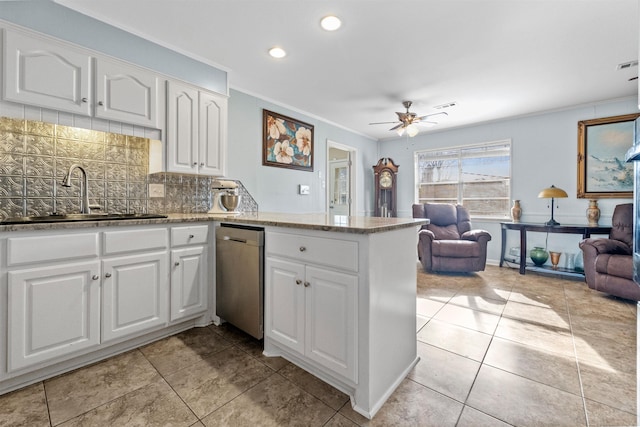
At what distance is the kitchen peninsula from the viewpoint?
4.52ft

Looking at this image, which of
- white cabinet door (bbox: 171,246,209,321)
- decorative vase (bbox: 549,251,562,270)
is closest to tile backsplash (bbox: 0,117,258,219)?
white cabinet door (bbox: 171,246,209,321)

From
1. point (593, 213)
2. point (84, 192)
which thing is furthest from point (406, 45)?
point (593, 213)

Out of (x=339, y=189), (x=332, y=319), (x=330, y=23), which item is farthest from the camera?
(x=339, y=189)

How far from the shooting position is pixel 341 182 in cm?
612

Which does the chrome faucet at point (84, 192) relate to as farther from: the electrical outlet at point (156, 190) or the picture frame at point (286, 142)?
the picture frame at point (286, 142)

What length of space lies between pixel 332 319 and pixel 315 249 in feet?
1.21

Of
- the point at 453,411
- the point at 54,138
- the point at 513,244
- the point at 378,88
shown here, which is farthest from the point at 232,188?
the point at 513,244

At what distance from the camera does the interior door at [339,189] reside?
566 centimetres

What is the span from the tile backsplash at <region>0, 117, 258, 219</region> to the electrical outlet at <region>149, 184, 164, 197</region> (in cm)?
3

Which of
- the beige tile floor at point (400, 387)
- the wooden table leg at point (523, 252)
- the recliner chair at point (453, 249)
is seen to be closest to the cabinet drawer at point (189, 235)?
the beige tile floor at point (400, 387)

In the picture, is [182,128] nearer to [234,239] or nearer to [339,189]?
[234,239]

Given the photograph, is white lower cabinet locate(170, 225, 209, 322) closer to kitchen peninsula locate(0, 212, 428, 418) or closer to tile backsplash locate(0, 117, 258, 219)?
kitchen peninsula locate(0, 212, 428, 418)

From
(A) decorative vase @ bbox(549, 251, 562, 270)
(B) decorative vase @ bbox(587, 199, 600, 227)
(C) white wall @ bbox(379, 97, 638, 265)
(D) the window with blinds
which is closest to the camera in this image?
(B) decorative vase @ bbox(587, 199, 600, 227)

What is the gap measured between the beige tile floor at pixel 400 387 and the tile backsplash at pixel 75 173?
1.15m
